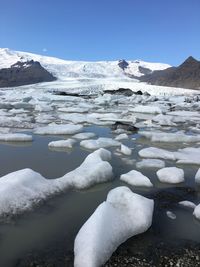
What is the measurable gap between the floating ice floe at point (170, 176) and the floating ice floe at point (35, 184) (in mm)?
433

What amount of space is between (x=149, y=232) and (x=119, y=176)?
96 centimetres

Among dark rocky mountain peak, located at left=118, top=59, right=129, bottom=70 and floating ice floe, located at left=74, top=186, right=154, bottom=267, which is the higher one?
dark rocky mountain peak, located at left=118, top=59, right=129, bottom=70

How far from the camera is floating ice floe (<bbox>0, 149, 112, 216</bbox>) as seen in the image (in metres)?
1.86

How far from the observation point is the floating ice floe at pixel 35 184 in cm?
186

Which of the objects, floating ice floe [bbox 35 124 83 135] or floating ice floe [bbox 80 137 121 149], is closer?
floating ice floe [bbox 80 137 121 149]

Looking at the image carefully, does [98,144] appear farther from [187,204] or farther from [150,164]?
[187,204]

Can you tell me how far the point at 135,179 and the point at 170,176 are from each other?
32 cm

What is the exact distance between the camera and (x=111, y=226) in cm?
161

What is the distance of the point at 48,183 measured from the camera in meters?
2.20

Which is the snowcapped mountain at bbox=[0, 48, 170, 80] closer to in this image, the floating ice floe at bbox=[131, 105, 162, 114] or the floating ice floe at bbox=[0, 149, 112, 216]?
the floating ice floe at bbox=[131, 105, 162, 114]

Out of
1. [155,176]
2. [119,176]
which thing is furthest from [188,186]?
[119,176]

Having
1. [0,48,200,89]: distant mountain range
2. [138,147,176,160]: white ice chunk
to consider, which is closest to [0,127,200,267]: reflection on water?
[138,147,176,160]: white ice chunk

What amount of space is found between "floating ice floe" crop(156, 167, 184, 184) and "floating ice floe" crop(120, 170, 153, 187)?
189mm

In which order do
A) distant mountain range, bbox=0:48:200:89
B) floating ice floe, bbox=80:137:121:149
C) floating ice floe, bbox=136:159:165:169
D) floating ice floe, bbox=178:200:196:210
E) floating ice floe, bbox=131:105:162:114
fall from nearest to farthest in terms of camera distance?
1. floating ice floe, bbox=178:200:196:210
2. floating ice floe, bbox=136:159:165:169
3. floating ice floe, bbox=80:137:121:149
4. floating ice floe, bbox=131:105:162:114
5. distant mountain range, bbox=0:48:200:89
